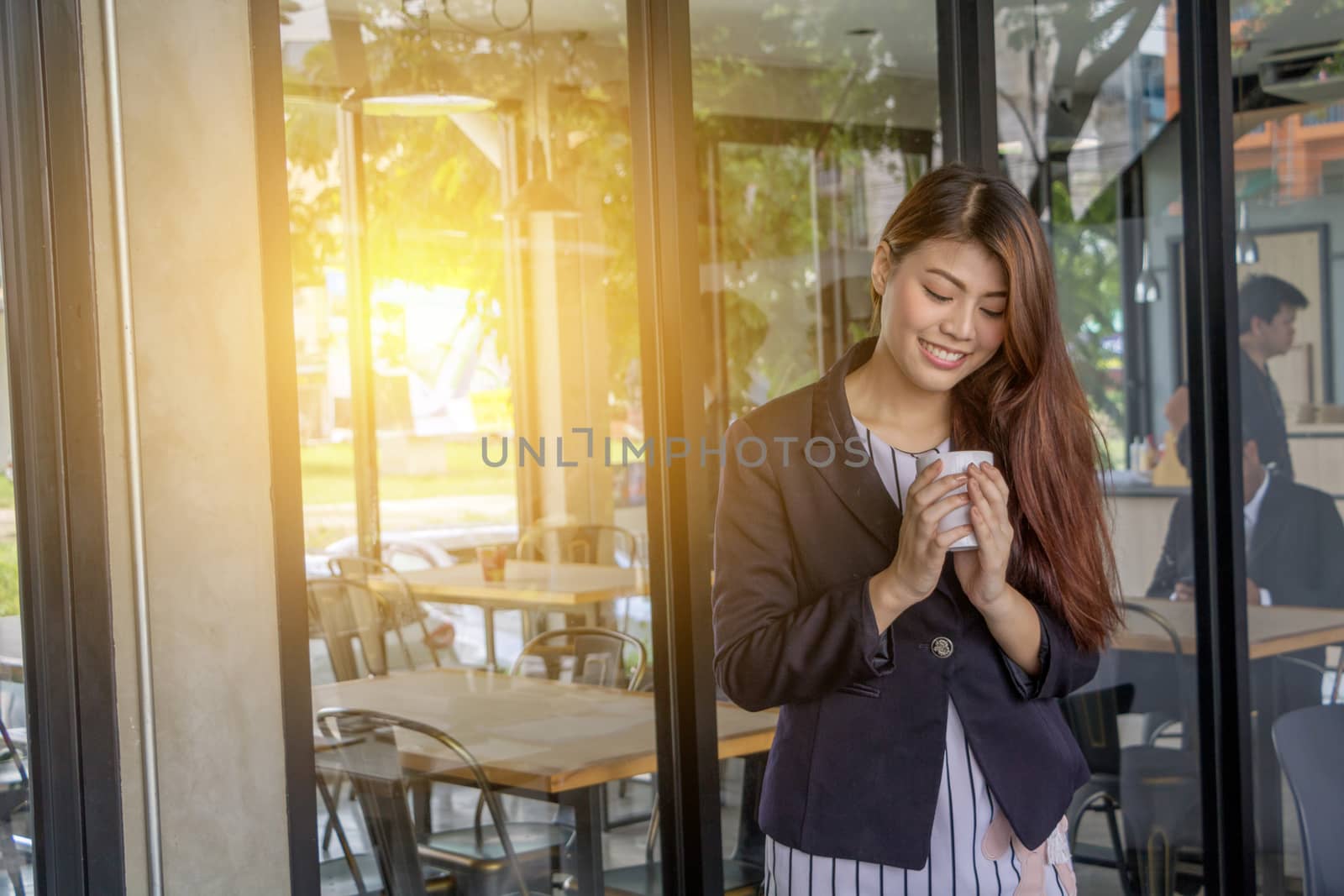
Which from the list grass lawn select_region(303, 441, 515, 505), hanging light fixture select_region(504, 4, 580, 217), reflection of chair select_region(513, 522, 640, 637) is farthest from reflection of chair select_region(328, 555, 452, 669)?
hanging light fixture select_region(504, 4, 580, 217)

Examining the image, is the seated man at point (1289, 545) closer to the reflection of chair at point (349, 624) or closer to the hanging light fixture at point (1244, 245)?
the hanging light fixture at point (1244, 245)

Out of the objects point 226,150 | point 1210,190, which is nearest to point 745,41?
point 1210,190

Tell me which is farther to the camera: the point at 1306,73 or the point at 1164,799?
the point at 1306,73

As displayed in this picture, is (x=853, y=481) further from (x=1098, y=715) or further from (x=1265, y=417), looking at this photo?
(x=1098, y=715)

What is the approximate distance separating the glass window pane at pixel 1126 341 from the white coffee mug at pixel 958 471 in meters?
2.26

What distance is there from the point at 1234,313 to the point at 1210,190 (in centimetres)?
26

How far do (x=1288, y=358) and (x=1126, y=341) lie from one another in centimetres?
207

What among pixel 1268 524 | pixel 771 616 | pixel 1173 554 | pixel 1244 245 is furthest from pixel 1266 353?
pixel 771 616

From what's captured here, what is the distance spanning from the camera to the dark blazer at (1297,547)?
349cm

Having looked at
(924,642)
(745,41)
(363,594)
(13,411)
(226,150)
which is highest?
(745,41)

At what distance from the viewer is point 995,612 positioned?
1.43 m

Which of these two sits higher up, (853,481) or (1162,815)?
(853,481)

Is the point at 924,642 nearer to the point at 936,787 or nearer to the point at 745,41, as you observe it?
the point at 936,787

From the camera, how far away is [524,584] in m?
4.73
